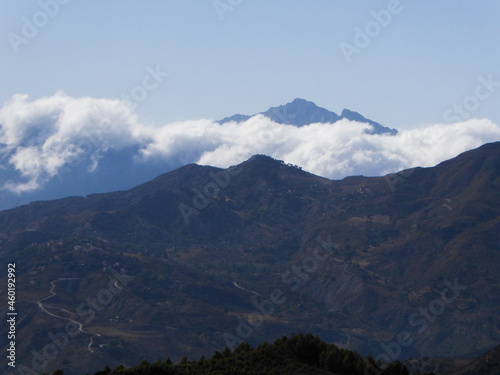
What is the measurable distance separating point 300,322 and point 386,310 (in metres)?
23.1

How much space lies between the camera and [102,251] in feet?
586

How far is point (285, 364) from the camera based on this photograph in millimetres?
58219

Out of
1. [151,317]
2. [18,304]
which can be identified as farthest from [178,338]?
[18,304]
